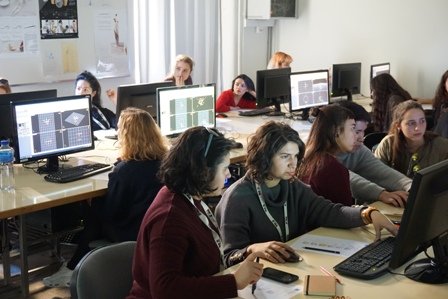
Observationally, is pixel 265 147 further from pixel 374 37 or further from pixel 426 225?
pixel 374 37

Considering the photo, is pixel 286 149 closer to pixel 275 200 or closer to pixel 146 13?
pixel 275 200

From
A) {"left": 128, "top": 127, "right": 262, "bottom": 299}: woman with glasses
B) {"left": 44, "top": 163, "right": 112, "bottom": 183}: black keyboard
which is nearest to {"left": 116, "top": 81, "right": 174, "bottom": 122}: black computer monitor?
{"left": 44, "top": 163, "right": 112, "bottom": 183}: black keyboard

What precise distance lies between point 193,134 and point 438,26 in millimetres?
5601

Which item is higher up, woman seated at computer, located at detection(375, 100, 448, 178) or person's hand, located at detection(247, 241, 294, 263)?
woman seated at computer, located at detection(375, 100, 448, 178)

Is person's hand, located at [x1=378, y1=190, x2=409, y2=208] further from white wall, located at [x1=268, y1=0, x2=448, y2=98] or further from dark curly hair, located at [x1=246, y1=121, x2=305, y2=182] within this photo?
white wall, located at [x1=268, y1=0, x2=448, y2=98]

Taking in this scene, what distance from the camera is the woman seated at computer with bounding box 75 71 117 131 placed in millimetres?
4855

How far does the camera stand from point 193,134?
1.83 m

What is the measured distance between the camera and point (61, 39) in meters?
5.67

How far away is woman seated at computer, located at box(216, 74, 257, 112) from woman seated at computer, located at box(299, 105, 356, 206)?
3136 millimetres

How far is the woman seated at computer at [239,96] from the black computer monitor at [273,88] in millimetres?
404

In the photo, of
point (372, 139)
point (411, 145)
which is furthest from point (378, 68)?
point (411, 145)

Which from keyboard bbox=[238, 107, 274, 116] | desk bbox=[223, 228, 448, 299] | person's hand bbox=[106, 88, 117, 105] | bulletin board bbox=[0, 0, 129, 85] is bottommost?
desk bbox=[223, 228, 448, 299]

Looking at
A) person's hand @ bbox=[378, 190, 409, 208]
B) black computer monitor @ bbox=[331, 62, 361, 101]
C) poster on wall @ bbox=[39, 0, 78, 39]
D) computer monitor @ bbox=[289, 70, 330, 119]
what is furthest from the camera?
black computer monitor @ bbox=[331, 62, 361, 101]

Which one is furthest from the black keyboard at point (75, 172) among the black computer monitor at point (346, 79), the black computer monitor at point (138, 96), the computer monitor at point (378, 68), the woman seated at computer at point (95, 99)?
the computer monitor at point (378, 68)
